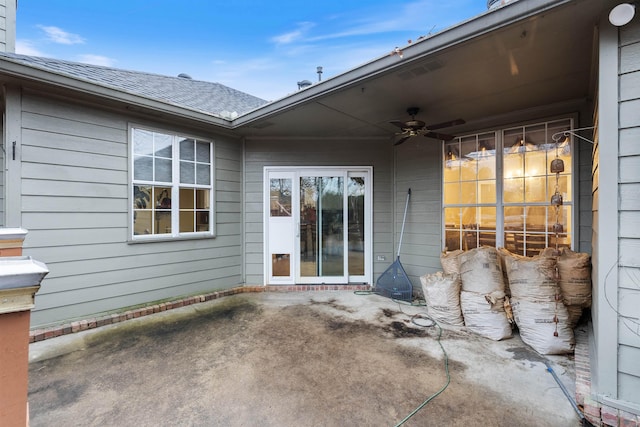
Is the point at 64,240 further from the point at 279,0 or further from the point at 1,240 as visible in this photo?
the point at 279,0

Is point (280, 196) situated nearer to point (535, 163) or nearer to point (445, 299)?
point (445, 299)

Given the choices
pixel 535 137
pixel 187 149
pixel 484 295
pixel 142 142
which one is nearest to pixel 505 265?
pixel 484 295

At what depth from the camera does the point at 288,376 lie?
2.27 m

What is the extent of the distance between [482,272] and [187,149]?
416 centimetres

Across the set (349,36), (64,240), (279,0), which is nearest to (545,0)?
(64,240)

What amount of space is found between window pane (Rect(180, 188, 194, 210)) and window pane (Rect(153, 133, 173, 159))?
0.51 m

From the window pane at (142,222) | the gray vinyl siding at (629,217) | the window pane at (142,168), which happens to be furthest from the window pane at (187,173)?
the gray vinyl siding at (629,217)

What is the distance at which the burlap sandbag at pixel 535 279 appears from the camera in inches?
104

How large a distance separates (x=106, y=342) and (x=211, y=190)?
2.30 metres

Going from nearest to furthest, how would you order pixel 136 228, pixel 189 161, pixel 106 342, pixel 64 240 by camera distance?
pixel 106 342
pixel 64 240
pixel 136 228
pixel 189 161

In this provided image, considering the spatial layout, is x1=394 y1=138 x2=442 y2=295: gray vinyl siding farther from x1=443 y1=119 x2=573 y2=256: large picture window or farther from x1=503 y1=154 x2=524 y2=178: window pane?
x1=503 y1=154 x2=524 y2=178: window pane

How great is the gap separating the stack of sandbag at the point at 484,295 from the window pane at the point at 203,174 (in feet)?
12.2

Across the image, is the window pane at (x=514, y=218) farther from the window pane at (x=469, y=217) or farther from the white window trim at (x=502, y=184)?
the window pane at (x=469, y=217)

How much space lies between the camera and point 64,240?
3.12 m
